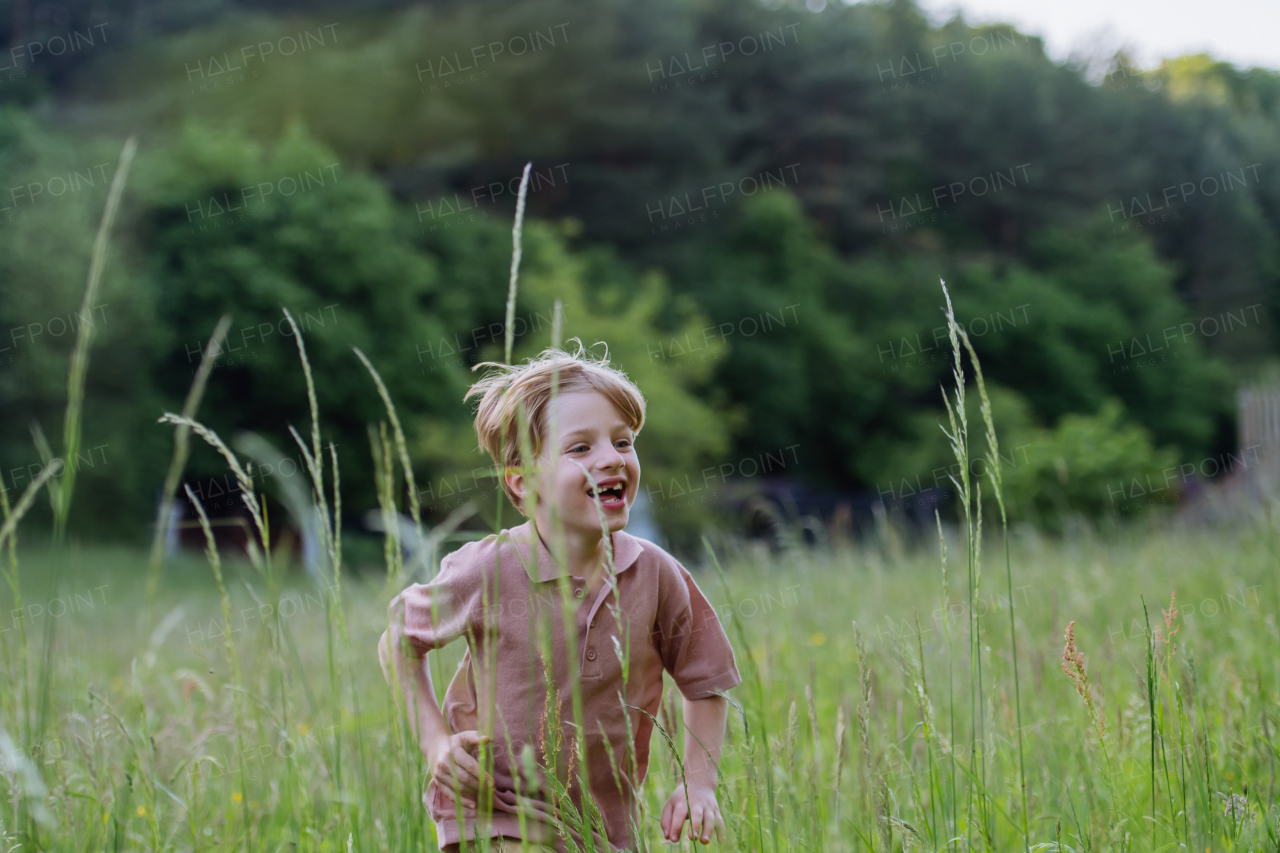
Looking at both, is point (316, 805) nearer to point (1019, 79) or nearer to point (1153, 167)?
point (1019, 79)

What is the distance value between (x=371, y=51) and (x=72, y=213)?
9.02 m

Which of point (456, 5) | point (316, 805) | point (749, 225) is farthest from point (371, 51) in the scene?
point (316, 805)

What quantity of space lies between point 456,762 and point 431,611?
22 cm

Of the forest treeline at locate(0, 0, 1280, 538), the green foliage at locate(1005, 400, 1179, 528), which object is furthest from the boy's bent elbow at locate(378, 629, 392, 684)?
the green foliage at locate(1005, 400, 1179, 528)

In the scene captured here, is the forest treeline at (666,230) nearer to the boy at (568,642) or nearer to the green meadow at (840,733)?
the green meadow at (840,733)

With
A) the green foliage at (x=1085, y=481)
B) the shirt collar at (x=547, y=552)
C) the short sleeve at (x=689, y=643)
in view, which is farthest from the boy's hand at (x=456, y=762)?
the green foliage at (x=1085, y=481)

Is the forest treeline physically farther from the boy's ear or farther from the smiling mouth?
the smiling mouth

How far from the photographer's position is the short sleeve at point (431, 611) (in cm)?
143

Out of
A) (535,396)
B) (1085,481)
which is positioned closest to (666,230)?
(1085,481)

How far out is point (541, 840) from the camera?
1.37m

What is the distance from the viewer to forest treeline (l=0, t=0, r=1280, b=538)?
1948 centimetres

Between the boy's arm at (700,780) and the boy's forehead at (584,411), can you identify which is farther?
the boy's forehead at (584,411)

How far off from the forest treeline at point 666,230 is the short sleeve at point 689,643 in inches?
496

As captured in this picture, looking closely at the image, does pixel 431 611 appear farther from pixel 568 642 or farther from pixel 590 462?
pixel 590 462
